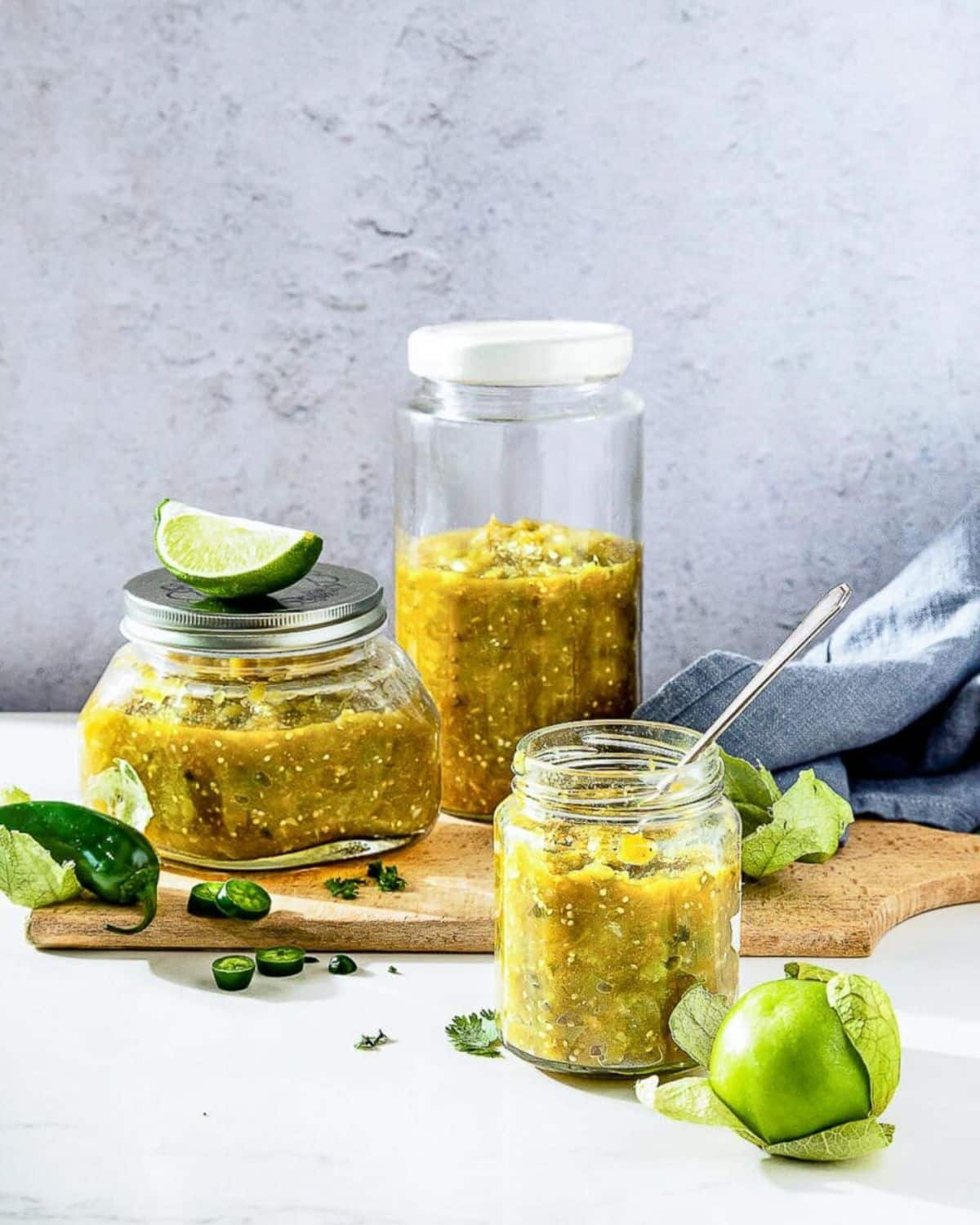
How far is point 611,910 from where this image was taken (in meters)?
0.90

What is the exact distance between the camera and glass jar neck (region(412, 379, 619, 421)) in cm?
128

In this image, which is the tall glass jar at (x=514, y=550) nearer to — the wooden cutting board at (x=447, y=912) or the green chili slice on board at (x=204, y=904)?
the wooden cutting board at (x=447, y=912)

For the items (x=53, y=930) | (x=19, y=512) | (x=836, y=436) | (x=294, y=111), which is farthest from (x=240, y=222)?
(x=53, y=930)

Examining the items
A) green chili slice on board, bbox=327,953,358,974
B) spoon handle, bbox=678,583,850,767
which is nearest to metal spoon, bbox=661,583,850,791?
spoon handle, bbox=678,583,850,767

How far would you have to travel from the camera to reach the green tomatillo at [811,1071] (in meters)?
0.82

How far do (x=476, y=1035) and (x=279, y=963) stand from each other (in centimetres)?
16

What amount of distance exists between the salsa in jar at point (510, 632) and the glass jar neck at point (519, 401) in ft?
0.28

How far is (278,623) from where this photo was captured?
1163mm

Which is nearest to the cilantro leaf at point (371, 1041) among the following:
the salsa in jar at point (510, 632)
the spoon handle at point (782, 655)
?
the spoon handle at point (782, 655)

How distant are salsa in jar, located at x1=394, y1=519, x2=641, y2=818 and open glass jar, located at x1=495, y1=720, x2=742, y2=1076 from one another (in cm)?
32

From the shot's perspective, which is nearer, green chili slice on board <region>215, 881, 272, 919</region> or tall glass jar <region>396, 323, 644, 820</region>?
green chili slice on board <region>215, 881, 272, 919</region>

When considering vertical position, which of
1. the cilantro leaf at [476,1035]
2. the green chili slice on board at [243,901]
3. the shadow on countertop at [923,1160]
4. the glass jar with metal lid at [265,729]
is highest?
the glass jar with metal lid at [265,729]

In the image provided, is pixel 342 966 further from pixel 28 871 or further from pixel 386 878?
pixel 28 871

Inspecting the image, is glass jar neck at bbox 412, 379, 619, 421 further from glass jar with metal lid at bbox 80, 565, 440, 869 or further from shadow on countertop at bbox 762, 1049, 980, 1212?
shadow on countertop at bbox 762, 1049, 980, 1212
